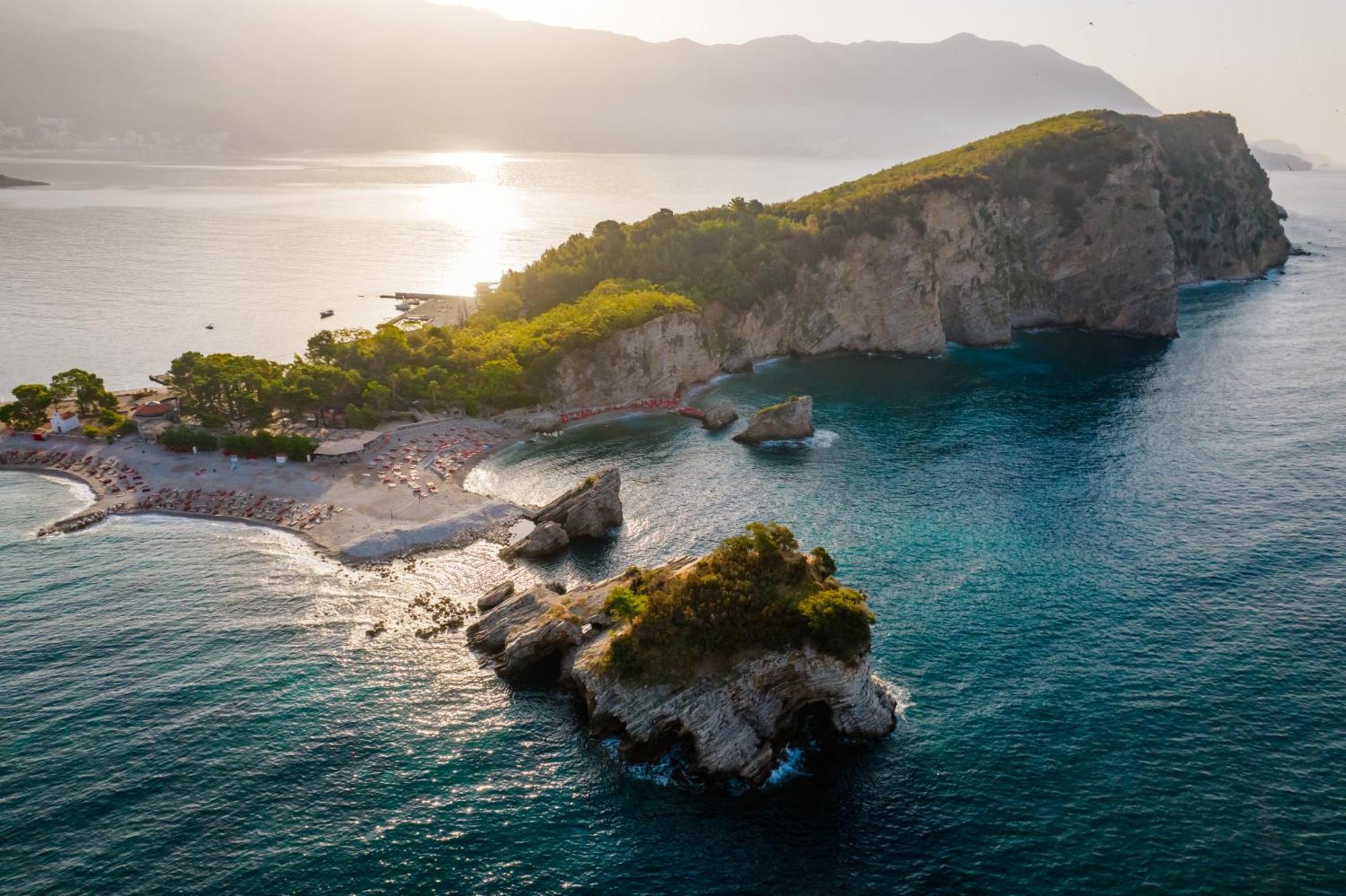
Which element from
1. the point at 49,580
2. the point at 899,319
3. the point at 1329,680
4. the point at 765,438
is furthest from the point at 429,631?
the point at 899,319

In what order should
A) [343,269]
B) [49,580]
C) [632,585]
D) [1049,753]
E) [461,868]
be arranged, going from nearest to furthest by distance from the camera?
[461,868] → [1049,753] → [632,585] → [49,580] → [343,269]

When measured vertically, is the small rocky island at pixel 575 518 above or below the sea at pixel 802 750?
above

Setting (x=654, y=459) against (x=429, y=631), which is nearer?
(x=429, y=631)

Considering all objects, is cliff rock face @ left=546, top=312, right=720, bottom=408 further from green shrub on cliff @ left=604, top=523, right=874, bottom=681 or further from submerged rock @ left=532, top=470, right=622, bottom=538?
green shrub on cliff @ left=604, top=523, right=874, bottom=681

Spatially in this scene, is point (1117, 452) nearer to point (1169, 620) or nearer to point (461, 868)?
point (1169, 620)

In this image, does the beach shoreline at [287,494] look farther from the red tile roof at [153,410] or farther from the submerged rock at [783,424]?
the submerged rock at [783,424]

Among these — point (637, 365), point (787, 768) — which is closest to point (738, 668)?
point (787, 768)

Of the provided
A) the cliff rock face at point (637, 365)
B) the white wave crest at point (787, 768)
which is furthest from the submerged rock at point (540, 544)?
the cliff rock face at point (637, 365)
